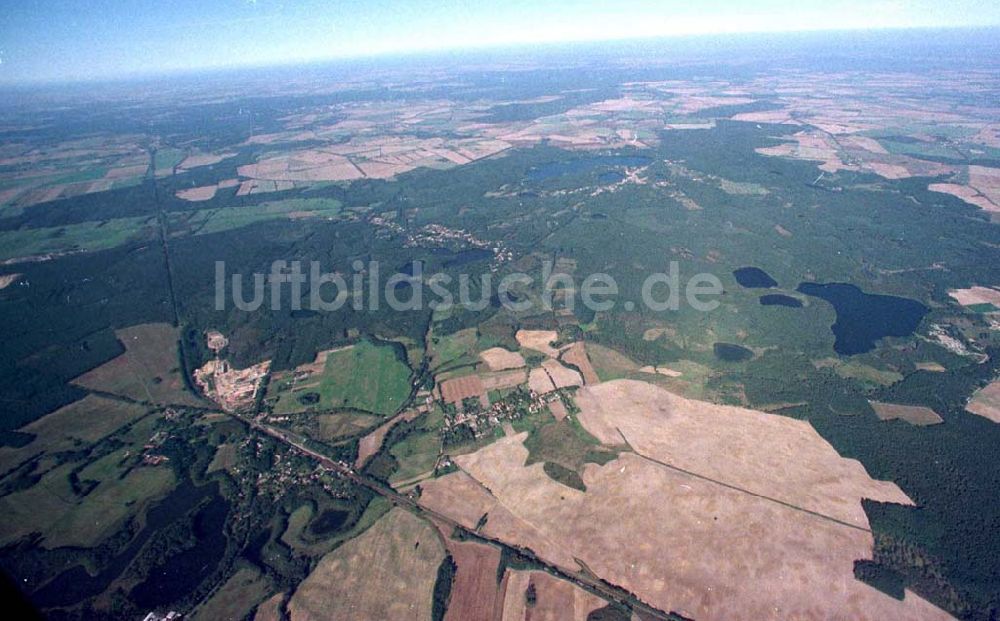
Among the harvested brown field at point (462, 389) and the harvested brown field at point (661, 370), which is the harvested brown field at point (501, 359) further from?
the harvested brown field at point (661, 370)

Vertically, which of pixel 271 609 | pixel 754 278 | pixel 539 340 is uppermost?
Answer: pixel 754 278

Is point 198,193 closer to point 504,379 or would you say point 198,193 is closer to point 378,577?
point 504,379

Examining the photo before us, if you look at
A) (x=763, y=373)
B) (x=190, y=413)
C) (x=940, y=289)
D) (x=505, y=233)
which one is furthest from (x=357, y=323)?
(x=940, y=289)

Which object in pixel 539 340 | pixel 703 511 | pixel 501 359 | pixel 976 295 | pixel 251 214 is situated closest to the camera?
pixel 703 511

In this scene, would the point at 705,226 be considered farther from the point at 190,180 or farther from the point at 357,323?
the point at 190,180

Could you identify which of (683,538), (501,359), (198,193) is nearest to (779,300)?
(501,359)
